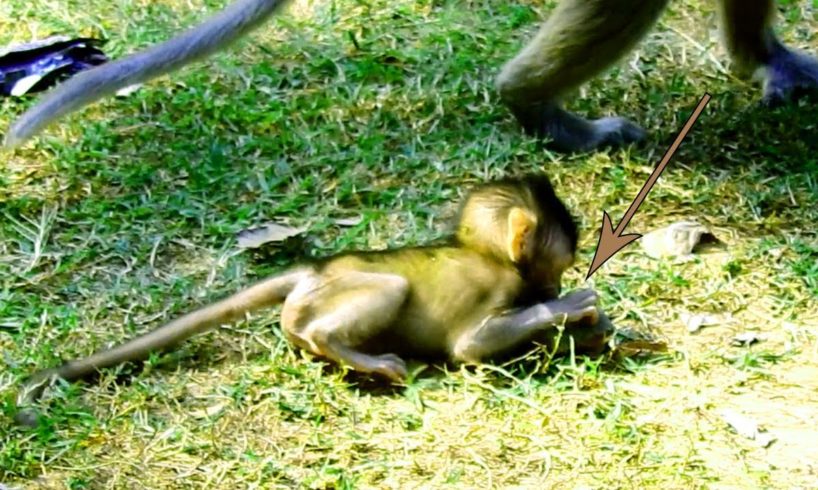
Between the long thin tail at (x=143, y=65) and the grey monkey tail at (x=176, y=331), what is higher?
the long thin tail at (x=143, y=65)

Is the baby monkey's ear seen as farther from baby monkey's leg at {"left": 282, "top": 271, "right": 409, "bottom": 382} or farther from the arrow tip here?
the arrow tip

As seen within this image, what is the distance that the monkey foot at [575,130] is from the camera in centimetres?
583

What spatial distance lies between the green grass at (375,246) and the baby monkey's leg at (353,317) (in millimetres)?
103

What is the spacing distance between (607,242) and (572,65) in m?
1.04

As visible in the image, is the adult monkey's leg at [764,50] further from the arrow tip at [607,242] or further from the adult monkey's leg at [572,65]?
the arrow tip at [607,242]

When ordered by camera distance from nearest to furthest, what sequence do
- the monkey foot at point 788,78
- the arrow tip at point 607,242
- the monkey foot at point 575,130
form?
the arrow tip at point 607,242
the monkey foot at point 575,130
the monkey foot at point 788,78

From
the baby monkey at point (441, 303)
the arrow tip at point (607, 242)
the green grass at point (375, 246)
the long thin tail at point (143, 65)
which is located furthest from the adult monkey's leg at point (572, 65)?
the baby monkey at point (441, 303)

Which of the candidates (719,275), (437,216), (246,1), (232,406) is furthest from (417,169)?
(232,406)

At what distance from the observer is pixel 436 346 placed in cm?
423

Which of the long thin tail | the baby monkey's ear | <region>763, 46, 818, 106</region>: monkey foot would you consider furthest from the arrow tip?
the long thin tail

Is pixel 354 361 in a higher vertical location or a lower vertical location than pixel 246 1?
lower

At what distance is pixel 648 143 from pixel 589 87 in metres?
0.69

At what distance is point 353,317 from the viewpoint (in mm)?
4121

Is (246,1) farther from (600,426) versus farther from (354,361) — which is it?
(600,426)
